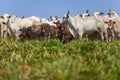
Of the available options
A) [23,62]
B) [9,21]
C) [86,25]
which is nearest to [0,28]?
[9,21]

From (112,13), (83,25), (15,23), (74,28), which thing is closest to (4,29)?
(15,23)

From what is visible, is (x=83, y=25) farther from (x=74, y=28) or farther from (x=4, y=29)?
(x=4, y=29)

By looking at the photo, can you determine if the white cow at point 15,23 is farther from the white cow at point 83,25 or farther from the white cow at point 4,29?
the white cow at point 83,25

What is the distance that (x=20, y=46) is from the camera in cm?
2197

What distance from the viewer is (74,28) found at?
35062mm

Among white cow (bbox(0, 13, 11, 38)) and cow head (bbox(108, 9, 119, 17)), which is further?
white cow (bbox(0, 13, 11, 38))

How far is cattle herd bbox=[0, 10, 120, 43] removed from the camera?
3384 cm

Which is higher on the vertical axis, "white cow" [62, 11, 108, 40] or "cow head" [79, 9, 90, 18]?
"cow head" [79, 9, 90, 18]

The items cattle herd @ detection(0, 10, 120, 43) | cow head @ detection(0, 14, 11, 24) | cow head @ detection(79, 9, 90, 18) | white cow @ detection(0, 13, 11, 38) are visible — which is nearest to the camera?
cattle herd @ detection(0, 10, 120, 43)

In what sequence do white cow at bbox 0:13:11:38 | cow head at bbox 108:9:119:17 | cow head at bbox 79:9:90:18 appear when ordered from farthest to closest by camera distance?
white cow at bbox 0:13:11:38, cow head at bbox 108:9:119:17, cow head at bbox 79:9:90:18

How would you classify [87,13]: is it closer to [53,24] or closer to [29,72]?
[53,24]

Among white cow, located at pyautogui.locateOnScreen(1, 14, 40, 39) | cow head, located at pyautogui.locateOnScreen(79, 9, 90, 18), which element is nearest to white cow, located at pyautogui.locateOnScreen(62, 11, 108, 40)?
cow head, located at pyautogui.locateOnScreen(79, 9, 90, 18)

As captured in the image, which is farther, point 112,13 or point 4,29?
point 4,29

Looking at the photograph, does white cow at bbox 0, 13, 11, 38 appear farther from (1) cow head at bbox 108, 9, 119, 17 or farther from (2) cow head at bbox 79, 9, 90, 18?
(1) cow head at bbox 108, 9, 119, 17
